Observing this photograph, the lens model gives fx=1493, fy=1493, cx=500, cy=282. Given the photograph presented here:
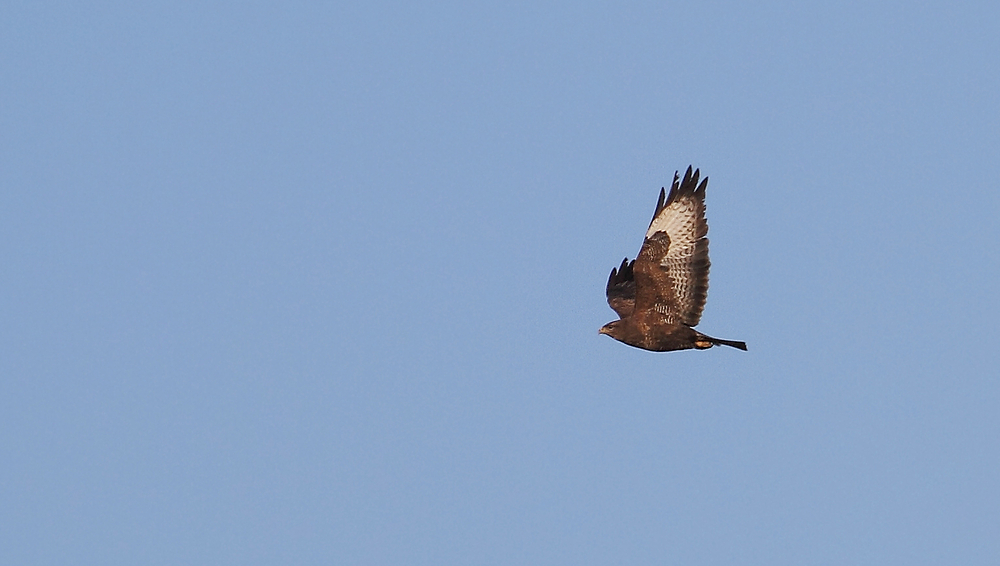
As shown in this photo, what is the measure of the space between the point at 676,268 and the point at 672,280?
5.3 inches

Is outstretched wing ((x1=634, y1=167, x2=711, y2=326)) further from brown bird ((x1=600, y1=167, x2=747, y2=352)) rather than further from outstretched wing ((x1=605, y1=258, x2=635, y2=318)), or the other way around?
outstretched wing ((x1=605, y1=258, x2=635, y2=318))

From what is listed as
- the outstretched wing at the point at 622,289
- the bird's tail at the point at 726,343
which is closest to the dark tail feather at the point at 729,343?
the bird's tail at the point at 726,343

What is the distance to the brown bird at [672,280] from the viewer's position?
1580 cm

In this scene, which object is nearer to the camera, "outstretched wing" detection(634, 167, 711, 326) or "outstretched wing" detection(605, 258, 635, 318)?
"outstretched wing" detection(634, 167, 711, 326)

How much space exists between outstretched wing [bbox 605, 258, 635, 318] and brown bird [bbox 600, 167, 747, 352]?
1.17 meters

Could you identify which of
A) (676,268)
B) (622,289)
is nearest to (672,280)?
(676,268)

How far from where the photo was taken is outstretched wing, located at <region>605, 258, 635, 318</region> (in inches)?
685

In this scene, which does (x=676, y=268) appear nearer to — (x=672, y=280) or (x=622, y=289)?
(x=672, y=280)

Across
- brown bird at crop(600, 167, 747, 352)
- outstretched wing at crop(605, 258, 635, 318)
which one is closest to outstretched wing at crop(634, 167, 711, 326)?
brown bird at crop(600, 167, 747, 352)

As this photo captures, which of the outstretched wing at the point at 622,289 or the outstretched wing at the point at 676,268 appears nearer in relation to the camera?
the outstretched wing at the point at 676,268

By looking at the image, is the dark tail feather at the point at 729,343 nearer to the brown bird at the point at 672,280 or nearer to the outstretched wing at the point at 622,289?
the brown bird at the point at 672,280

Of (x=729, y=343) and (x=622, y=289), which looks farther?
(x=622, y=289)

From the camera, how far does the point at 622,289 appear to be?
17.9 metres

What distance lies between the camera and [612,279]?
59.6 feet
